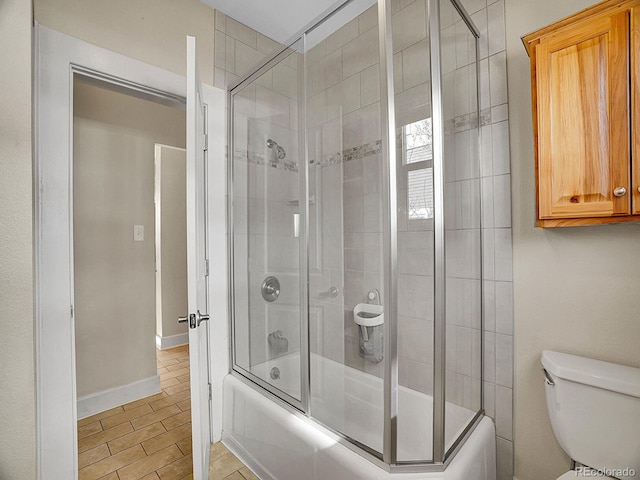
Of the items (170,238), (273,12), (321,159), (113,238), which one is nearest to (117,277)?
(113,238)

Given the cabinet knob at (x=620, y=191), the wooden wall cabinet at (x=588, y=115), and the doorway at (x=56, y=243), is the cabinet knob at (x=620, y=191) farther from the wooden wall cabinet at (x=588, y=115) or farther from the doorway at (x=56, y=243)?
the doorway at (x=56, y=243)

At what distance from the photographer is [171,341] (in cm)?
356

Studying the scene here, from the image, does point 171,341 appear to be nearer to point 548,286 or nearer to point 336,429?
point 336,429

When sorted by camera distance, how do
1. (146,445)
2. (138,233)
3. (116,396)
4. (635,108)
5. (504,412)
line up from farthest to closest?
(138,233) < (116,396) < (146,445) < (504,412) < (635,108)

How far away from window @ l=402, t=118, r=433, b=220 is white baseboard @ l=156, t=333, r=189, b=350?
3.30m

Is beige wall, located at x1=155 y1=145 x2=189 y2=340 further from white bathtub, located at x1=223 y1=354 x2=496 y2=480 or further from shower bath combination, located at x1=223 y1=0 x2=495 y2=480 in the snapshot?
white bathtub, located at x1=223 y1=354 x2=496 y2=480

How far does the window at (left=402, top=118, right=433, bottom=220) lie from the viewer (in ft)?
3.87

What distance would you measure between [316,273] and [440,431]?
825mm

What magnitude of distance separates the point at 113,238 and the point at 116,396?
121 centimetres

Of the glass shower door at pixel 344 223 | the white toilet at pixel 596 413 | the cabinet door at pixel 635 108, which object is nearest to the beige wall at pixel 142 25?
the glass shower door at pixel 344 223

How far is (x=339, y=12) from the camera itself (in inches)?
57.1

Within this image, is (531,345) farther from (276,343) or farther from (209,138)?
(209,138)

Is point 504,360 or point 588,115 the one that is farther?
point 504,360

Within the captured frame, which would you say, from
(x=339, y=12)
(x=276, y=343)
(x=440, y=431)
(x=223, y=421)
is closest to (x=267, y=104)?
(x=339, y=12)
